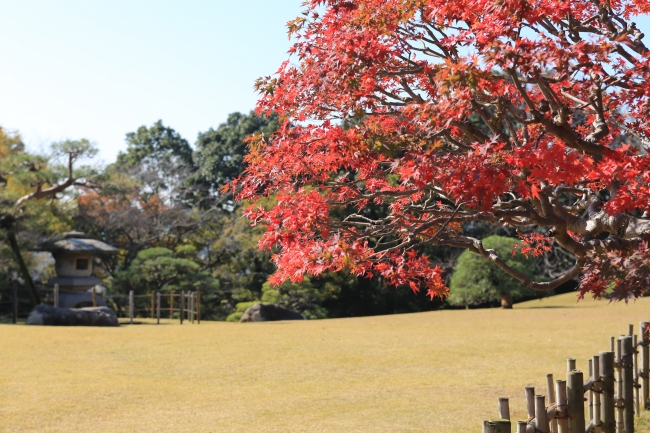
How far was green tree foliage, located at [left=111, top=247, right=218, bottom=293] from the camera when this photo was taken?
24.8m

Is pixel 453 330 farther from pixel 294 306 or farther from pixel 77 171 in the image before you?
pixel 77 171

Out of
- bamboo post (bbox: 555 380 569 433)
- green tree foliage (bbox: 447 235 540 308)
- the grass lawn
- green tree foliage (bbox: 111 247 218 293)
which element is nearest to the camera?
bamboo post (bbox: 555 380 569 433)

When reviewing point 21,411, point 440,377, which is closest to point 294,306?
point 440,377

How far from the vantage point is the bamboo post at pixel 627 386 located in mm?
6738

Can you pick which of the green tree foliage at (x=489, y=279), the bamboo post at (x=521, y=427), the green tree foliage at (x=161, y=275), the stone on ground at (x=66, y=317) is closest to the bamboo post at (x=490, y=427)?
the bamboo post at (x=521, y=427)

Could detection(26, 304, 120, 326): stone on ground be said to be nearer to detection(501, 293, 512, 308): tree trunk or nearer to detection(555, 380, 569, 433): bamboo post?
detection(501, 293, 512, 308): tree trunk

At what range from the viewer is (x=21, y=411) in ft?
26.7

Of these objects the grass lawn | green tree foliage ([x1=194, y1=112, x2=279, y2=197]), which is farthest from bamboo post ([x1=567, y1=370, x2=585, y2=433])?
green tree foliage ([x1=194, y1=112, x2=279, y2=197])

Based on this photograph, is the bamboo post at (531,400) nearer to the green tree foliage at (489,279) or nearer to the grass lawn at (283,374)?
the grass lawn at (283,374)

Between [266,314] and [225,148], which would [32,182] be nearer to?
[266,314]

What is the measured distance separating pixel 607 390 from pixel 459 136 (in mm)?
2364

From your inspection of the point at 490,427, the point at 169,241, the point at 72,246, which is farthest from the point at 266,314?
the point at 490,427

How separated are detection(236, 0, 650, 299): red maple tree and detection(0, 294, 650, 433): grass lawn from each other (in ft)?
8.27

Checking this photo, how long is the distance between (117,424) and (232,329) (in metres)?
9.70
